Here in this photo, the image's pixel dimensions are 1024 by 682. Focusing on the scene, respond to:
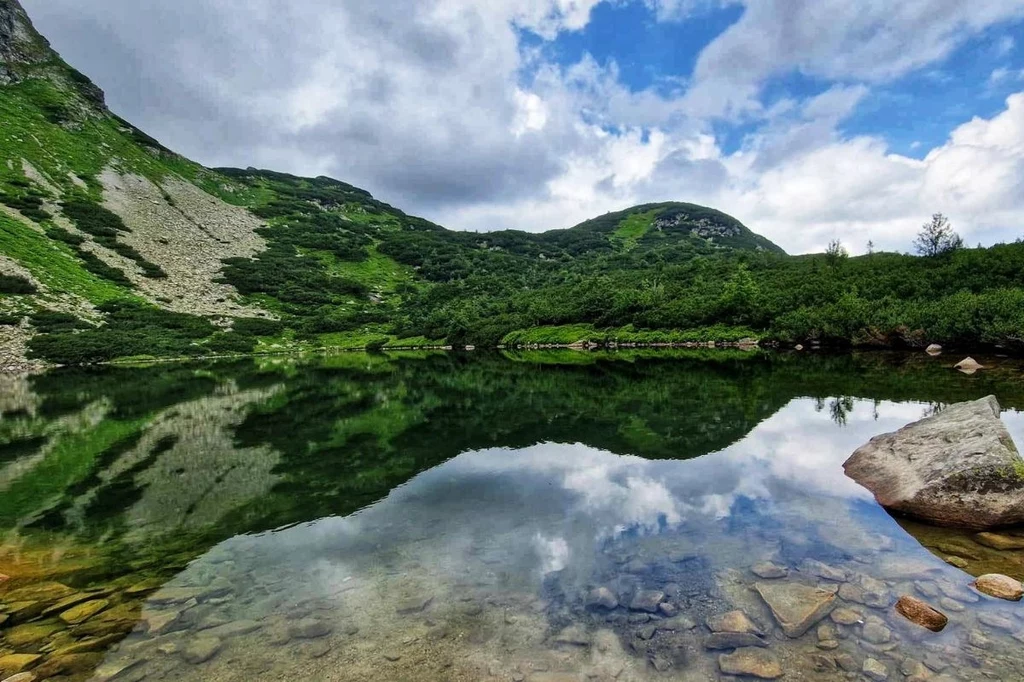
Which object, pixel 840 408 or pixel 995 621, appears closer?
pixel 995 621

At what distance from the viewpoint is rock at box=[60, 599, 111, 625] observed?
327 inches

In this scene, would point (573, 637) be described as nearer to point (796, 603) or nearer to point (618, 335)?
point (796, 603)

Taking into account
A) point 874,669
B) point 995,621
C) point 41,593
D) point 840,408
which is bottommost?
point 41,593

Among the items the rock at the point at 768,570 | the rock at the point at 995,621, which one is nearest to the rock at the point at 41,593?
the rock at the point at 768,570

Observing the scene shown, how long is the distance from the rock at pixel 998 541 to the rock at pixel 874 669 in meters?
5.62

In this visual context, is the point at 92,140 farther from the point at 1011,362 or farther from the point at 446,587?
the point at 1011,362

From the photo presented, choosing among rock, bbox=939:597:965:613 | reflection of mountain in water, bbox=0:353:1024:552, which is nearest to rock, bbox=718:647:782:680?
rock, bbox=939:597:965:613

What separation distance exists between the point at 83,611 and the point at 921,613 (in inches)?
525

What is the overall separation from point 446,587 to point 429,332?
98593mm

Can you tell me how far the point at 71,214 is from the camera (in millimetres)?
103812

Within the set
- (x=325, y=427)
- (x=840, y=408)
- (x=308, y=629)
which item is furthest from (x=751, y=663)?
(x=325, y=427)

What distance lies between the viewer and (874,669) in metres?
6.27

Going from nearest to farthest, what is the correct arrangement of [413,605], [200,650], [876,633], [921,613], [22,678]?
1. [22,678]
2. [876,633]
3. [921,613]
4. [200,650]
5. [413,605]

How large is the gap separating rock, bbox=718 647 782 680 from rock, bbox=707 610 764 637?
1.38ft
